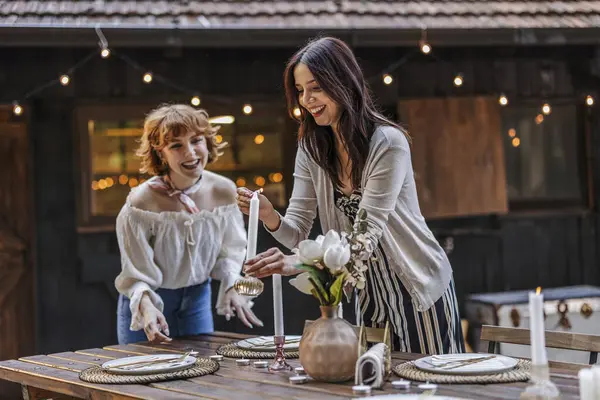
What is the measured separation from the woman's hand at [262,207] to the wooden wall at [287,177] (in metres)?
3.50

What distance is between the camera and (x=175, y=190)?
4.42 m

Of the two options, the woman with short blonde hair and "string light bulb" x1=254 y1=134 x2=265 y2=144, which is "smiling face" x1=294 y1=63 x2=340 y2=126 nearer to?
the woman with short blonde hair

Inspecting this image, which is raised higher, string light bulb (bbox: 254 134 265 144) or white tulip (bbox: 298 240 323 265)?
string light bulb (bbox: 254 134 265 144)

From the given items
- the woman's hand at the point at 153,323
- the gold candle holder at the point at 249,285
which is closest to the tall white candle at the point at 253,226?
the gold candle holder at the point at 249,285

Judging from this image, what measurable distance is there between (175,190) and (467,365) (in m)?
1.87

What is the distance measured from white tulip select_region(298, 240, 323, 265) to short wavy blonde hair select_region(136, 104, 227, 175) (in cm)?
152

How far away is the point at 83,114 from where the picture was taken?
690 centimetres

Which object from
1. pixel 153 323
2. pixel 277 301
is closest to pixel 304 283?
pixel 277 301

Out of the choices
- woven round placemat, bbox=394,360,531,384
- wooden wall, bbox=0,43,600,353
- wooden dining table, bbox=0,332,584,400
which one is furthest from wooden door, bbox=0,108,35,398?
woven round placemat, bbox=394,360,531,384

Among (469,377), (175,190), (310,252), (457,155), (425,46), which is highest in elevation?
(425,46)

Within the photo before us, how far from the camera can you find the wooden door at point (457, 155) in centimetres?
732

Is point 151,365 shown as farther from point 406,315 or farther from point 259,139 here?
point 259,139

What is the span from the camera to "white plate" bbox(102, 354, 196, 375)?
318 centimetres

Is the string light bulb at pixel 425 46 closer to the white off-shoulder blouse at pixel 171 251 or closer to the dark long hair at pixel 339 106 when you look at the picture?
the white off-shoulder blouse at pixel 171 251
